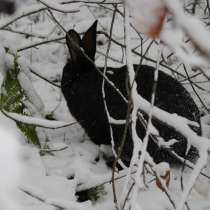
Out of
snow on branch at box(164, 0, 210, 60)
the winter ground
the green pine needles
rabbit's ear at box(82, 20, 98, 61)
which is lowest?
the winter ground

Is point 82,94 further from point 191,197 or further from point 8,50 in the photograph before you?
point 191,197

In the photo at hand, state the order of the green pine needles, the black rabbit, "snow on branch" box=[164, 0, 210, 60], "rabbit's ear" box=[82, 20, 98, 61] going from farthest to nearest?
"rabbit's ear" box=[82, 20, 98, 61]
the black rabbit
the green pine needles
"snow on branch" box=[164, 0, 210, 60]

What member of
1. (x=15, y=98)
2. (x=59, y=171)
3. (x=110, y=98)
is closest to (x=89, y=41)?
(x=110, y=98)

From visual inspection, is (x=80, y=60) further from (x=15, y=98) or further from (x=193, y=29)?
(x=193, y=29)

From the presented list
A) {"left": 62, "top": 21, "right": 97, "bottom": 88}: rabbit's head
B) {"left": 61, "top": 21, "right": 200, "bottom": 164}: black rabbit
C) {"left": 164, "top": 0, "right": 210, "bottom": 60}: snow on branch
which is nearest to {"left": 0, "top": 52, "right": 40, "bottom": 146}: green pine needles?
{"left": 61, "top": 21, "right": 200, "bottom": 164}: black rabbit

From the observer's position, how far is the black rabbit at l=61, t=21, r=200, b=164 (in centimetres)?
307

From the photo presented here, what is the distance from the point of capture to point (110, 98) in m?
3.26

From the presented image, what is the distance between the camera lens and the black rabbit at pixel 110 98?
3.07m

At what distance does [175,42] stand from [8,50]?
2.57m

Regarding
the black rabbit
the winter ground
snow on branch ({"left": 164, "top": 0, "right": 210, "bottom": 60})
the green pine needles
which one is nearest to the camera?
snow on branch ({"left": 164, "top": 0, "right": 210, "bottom": 60})

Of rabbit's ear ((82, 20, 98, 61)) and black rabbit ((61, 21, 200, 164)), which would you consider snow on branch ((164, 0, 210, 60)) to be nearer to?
black rabbit ((61, 21, 200, 164))

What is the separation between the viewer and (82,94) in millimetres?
3611

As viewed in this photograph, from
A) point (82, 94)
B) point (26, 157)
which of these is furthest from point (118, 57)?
point (26, 157)

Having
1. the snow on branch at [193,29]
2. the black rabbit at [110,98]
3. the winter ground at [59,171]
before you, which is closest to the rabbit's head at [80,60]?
the black rabbit at [110,98]
